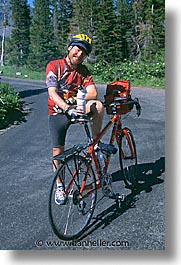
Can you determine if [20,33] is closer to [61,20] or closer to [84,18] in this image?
[61,20]

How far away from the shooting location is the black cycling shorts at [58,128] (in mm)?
1736

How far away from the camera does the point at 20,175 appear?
189 cm

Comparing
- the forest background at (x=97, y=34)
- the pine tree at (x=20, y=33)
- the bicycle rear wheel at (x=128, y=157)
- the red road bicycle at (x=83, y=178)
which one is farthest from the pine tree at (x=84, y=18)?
the bicycle rear wheel at (x=128, y=157)

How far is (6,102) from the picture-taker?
1951mm

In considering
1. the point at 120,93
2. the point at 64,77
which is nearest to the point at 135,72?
the point at 120,93

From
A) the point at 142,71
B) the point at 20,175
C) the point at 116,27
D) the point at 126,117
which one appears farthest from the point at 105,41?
the point at 20,175

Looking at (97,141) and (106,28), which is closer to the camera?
(97,141)

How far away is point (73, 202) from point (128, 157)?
0.46 metres

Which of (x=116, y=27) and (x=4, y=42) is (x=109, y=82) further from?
(x=4, y=42)

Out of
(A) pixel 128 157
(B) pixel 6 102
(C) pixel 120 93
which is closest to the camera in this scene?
(C) pixel 120 93

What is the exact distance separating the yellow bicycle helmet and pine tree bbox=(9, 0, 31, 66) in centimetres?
26

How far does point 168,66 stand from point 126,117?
32cm

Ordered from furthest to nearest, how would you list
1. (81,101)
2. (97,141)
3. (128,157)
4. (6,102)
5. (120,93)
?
(128,157)
(6,102)
(120,93)
(97,141)
(81,101)

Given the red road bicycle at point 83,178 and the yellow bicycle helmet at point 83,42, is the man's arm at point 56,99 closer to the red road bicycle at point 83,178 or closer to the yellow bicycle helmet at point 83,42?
the red road bicycle at point 83,178
